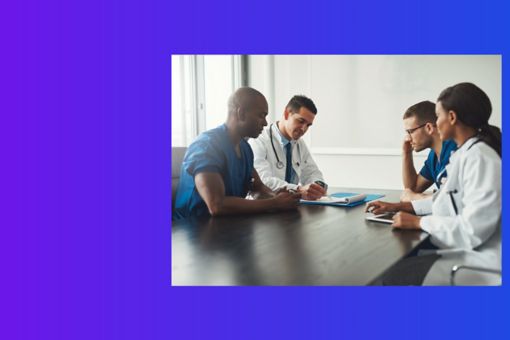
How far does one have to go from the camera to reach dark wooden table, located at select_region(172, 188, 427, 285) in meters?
1.09

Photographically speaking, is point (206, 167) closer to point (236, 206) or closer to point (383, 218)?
point (236, 206)

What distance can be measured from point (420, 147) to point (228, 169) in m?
0.81

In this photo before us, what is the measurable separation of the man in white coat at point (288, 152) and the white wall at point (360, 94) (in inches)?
2.4

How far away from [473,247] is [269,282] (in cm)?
60

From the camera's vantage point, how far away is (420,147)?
1.94 meters

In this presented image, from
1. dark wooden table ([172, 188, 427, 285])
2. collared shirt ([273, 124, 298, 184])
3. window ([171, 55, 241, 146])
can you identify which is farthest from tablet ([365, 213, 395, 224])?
collared shirt ([273, 124, 298, 184])

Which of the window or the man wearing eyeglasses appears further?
the man wearing eyeglasses

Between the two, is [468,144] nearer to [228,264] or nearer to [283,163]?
[228,264]

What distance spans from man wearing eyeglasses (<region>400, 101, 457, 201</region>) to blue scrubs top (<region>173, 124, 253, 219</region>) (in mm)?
730

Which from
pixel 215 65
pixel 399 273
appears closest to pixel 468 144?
pixel 399 273

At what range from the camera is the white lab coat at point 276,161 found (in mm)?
2293

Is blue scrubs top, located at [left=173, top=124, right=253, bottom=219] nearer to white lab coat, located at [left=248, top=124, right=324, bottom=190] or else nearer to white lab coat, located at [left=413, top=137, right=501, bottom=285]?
white lab coat, located at [left=248, top=124, right=324, bottom=190]

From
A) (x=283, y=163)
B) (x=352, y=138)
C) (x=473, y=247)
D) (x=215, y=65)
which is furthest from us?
(x=283, y=163)

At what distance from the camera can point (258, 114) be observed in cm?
185
